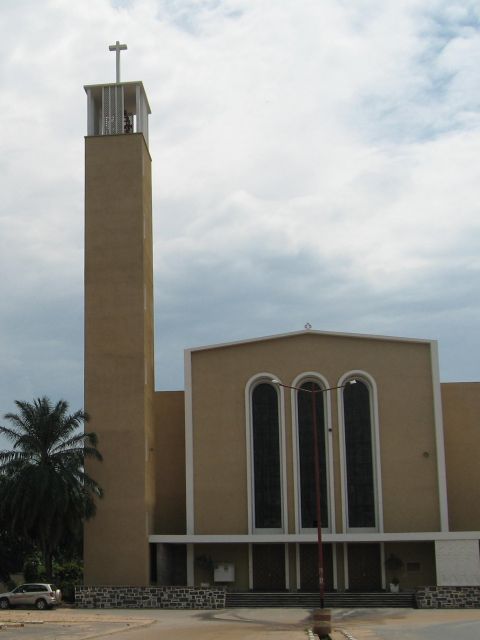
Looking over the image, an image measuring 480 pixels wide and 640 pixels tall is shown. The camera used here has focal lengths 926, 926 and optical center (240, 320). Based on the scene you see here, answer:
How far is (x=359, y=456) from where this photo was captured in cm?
4594

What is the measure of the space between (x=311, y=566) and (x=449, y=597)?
801 cm

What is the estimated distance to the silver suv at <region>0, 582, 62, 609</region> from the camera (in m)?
40.2

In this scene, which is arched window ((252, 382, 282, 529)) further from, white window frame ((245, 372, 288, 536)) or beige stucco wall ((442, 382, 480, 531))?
beige stucco wall ((442, 382, 480, 531))

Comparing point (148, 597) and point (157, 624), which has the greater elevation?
point (148, 597)

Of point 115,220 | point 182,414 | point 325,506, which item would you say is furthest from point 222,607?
point 115,220

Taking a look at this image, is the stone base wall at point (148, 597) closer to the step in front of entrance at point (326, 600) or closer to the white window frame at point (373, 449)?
the step in front of entrance at point (326, 600)

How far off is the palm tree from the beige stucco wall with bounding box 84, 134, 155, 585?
115 centimetres

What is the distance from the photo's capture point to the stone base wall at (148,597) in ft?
135

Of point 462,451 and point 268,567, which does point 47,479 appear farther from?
point 462,451

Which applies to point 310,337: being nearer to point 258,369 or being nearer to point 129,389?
point 258,369

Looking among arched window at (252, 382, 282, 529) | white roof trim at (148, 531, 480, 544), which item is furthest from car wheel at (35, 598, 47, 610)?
arched window at (252, 382, 282, 529)

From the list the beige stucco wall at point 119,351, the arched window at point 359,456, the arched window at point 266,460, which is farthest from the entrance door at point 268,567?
the beige stucco wall at point 119,351

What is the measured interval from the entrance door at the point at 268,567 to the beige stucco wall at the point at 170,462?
424cm

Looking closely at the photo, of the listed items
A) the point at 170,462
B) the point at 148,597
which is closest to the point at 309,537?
the point at 148,597
